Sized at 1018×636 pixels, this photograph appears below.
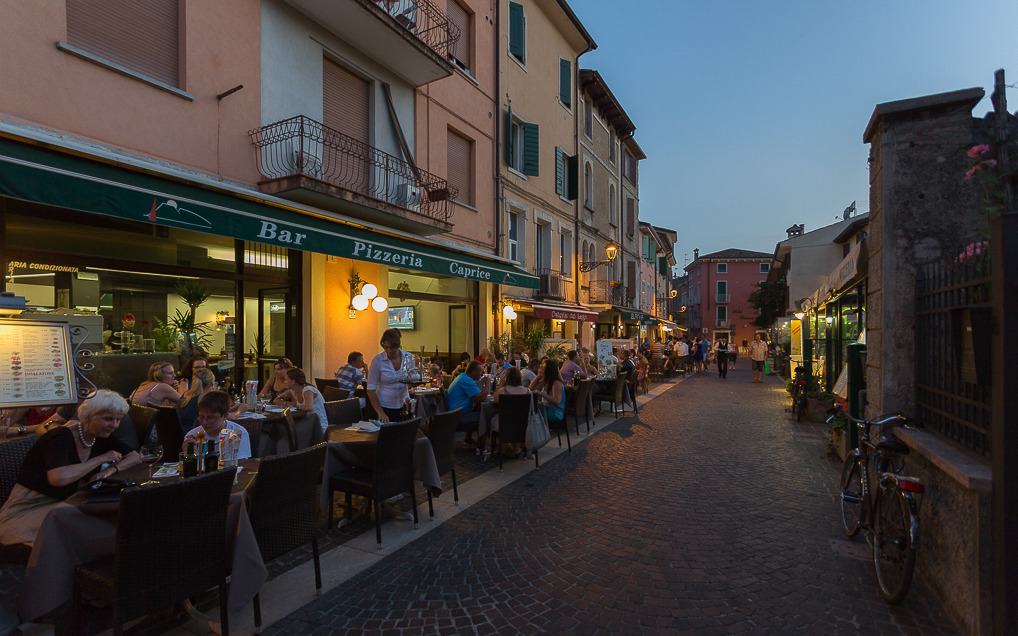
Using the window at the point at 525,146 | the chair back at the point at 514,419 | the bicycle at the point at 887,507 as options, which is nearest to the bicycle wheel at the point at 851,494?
the bicycle at the point at 887,507

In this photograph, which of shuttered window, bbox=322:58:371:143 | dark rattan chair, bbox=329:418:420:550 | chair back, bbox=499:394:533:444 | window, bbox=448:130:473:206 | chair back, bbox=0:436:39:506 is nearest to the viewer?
chair back, bbox=0:436:39:506

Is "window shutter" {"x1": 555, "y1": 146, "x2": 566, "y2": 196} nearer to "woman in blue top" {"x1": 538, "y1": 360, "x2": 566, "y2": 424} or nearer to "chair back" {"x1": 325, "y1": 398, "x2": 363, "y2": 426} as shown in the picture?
"woman in blue top" {"x1": 538, "y1": 360, "x2": 566, "y2": 424}

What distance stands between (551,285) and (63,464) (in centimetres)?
1365

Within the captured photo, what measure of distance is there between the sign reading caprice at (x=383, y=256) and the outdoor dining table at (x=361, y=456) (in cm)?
328

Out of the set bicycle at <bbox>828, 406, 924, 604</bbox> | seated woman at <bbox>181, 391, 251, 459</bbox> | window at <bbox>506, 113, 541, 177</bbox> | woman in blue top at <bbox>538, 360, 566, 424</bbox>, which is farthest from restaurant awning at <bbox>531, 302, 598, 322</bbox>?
seated woman at <bbox>181, 391, 251, 459</bbox>

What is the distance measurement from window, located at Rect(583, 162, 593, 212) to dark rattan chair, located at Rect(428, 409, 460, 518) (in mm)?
15558

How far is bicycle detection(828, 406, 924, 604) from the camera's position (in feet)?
10.3

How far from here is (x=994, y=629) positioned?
8.60 feet

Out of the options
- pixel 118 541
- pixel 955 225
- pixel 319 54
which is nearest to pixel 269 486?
pixel 118 541

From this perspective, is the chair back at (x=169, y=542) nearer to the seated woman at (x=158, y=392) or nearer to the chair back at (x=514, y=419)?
the seated woman at (x=158, y=392)

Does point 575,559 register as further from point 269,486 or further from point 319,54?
point 319,54

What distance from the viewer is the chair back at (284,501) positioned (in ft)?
9.62

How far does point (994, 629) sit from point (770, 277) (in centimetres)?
3918

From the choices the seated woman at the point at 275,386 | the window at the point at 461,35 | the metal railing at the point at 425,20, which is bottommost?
the seated woman at the point at 275,386
